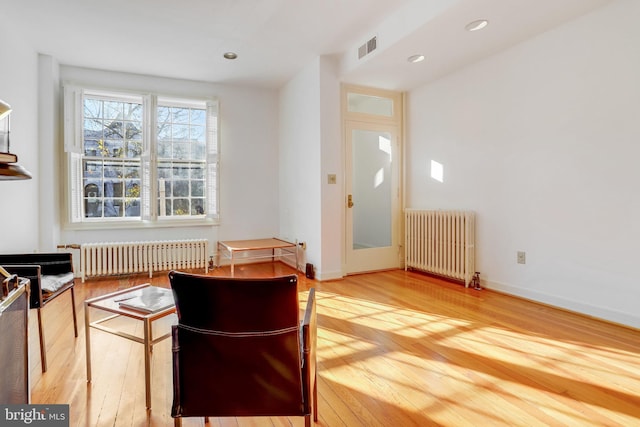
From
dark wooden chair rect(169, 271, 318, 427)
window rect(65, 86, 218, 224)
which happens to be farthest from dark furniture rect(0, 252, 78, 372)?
window rect(65, 86, 218, 224)

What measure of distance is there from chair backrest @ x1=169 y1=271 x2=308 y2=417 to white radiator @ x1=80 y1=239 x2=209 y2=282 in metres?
3.72

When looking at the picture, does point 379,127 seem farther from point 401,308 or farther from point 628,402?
point 628,402

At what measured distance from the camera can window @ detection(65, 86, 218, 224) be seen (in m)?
4.58

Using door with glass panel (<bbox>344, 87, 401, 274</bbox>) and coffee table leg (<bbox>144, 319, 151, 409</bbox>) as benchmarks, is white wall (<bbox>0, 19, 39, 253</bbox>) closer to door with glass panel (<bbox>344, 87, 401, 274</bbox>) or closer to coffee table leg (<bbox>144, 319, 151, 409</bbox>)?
coffee table leg (<bbox>144, 319, 151, 409</bbox>)

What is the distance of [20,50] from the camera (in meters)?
3.65

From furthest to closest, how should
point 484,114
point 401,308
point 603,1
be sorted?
point 484,114 < point 401,308 < point 603,1

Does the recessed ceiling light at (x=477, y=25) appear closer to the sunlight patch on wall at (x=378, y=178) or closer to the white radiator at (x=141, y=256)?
the sunlight patch on wall at (x=378, y=178)

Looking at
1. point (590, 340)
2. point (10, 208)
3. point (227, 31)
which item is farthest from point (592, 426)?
point (10, 208)

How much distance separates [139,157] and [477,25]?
4491mm

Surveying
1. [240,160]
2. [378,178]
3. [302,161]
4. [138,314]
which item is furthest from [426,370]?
[240,160]

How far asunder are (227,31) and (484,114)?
3003 mm

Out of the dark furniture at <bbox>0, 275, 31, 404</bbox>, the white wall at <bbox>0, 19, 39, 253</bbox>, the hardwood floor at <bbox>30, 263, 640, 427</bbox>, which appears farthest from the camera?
the white wall at <bbox>0, 19, 39, 253</bbox>

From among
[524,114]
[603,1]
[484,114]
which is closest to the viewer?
[603,1]

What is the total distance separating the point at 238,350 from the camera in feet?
4.15
